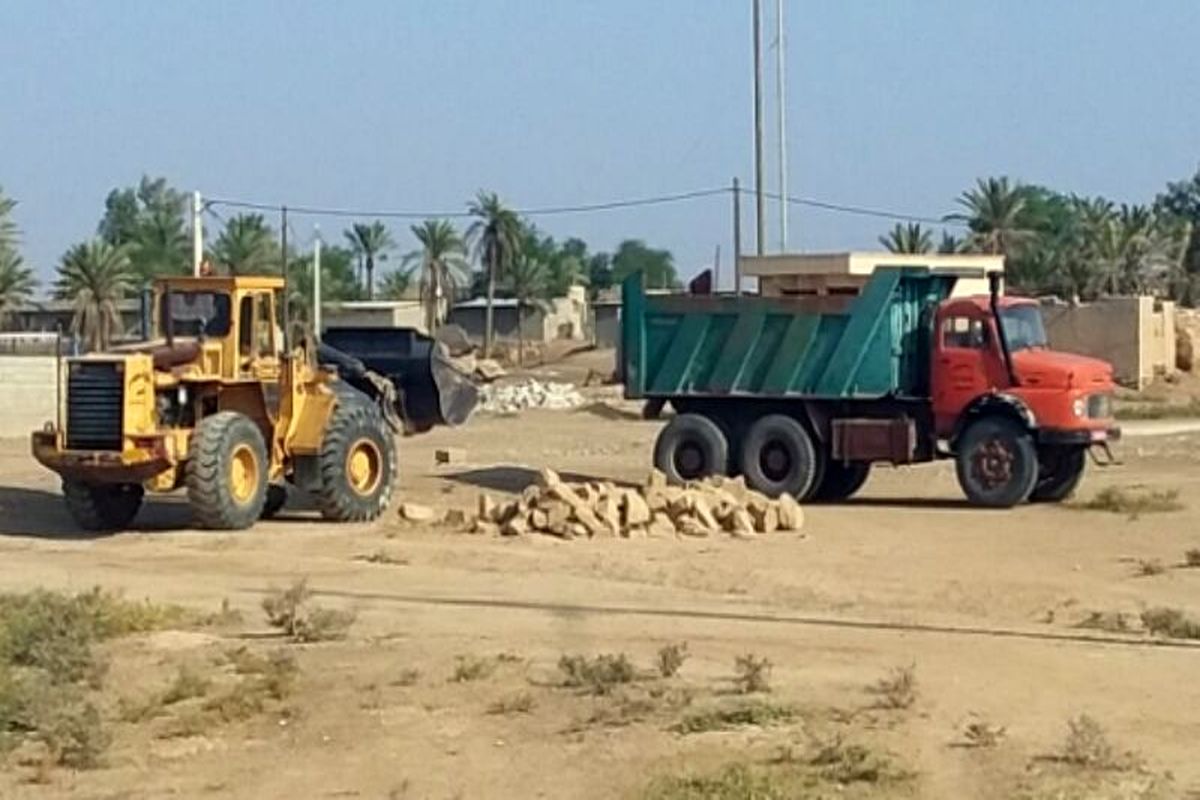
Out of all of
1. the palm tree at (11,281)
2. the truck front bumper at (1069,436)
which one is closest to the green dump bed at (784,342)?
the truck front bumper at (1069,436)

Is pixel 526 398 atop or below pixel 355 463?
atop

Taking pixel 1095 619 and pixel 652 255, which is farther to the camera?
pixel 652 255

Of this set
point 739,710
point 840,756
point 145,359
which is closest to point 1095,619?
point 739,710

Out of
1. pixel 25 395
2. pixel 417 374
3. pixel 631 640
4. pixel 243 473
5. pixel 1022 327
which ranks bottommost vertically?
pixel 631 640

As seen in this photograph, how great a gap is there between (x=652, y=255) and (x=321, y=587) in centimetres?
14960

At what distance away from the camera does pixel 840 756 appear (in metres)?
11.5

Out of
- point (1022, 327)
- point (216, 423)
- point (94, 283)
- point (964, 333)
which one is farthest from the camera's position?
point (94, 283)

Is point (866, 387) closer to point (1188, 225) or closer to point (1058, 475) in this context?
point (1058, 475)

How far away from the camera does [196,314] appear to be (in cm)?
2669

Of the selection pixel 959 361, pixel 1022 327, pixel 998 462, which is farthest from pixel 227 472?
pixel 1022 327

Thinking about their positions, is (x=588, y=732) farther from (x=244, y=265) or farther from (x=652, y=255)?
(x=652, y=255)

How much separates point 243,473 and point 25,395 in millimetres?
19948

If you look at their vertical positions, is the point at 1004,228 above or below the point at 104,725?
above

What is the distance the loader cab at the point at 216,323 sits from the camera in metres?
26.3
